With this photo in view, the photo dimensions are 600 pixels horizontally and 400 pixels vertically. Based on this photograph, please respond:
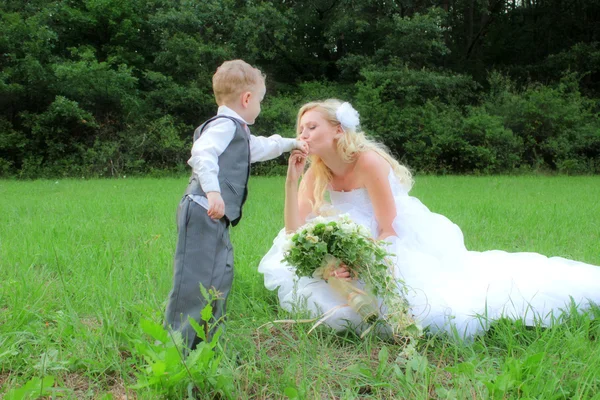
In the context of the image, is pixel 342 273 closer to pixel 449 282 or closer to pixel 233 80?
pixel 449 282

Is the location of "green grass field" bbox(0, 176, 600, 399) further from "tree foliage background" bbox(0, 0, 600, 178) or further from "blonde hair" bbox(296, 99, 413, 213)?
"tree foliage background" bbox(0, 0, 600, 178)

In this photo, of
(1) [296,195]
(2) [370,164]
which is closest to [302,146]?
(1) [296,195]

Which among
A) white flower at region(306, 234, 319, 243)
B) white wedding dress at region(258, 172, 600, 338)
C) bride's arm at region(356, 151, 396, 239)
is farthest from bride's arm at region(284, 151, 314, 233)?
white flower at region(306, 234, 319, 243)

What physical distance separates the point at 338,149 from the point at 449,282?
99 cm

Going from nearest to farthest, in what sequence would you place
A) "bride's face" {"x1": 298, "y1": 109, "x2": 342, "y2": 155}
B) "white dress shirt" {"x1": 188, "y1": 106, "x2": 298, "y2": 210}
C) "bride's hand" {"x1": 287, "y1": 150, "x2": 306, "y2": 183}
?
"white dress shirt" {"x1": 188, "y1": 106, "x2": 298, "y2": 210}, "bride's hand" {"x1": 287, "y1": 150, "x2": 306, "y2": 183}, "bride's face" {"x1": 298, "y1": 109, "x2": 342, "y2": 155}

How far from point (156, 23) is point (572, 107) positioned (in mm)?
12982

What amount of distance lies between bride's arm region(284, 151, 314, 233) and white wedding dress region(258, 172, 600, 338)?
186 mm

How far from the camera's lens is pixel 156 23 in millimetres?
16188

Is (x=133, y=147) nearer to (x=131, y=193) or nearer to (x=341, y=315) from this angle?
(x=131, y=193)

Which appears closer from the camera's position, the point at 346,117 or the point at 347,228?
the point at 347,228

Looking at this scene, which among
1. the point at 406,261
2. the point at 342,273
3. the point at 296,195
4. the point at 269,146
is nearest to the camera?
the point at 342,273

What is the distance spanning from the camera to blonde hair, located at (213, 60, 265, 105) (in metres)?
2.62

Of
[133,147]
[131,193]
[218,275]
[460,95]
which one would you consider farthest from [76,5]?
[218,275]

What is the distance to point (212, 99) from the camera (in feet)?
54.0
